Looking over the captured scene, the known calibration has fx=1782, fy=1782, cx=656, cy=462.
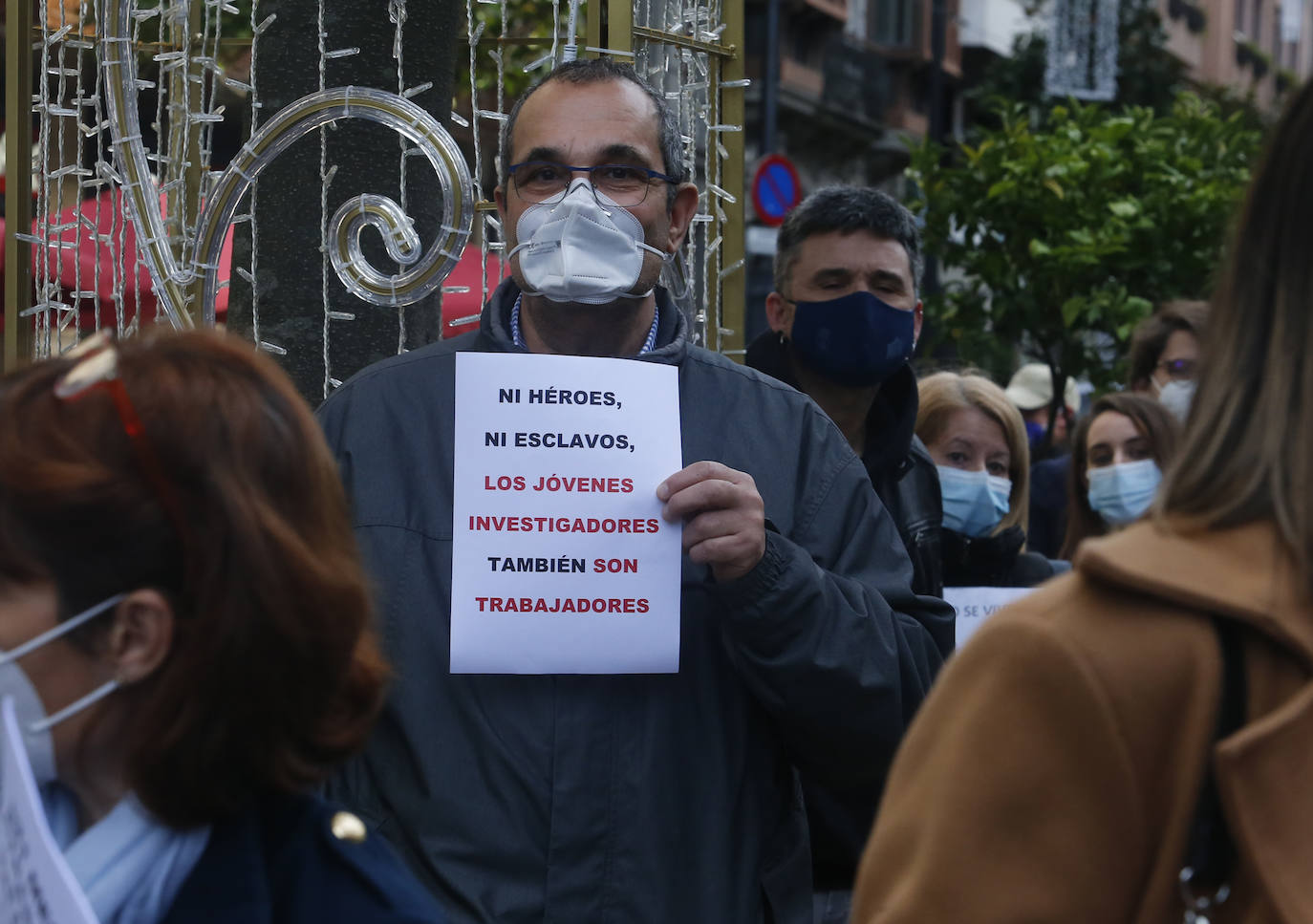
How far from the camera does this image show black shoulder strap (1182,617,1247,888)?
4.45 ft

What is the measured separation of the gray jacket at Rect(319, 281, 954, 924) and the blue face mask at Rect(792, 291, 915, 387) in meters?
1.22

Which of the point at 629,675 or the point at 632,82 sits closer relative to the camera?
the point at 629,675

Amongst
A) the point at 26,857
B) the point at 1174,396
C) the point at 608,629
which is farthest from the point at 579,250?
the point at 1174,396

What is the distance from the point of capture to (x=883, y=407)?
3889mm

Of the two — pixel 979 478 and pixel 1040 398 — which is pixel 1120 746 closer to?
pixel 979 478

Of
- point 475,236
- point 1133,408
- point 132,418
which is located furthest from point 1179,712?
point 475,236

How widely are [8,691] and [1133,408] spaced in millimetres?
4080

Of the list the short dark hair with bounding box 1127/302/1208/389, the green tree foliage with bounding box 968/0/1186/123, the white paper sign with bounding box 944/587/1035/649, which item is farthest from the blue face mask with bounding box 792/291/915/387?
the green tree foliage with bounding box 968/0/1186/123

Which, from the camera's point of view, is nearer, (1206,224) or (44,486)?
(44,486)

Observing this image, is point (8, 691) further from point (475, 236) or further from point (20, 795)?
point (475, 236)

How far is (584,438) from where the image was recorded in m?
2.48

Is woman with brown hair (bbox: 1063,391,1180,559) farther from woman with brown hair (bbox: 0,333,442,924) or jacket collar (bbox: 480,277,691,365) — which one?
woman with brown hair (bbox: 0,333,442,924)

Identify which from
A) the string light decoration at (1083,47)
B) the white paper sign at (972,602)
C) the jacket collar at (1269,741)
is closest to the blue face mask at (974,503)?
the white paper sign at (972,602)

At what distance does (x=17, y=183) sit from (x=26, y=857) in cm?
254
